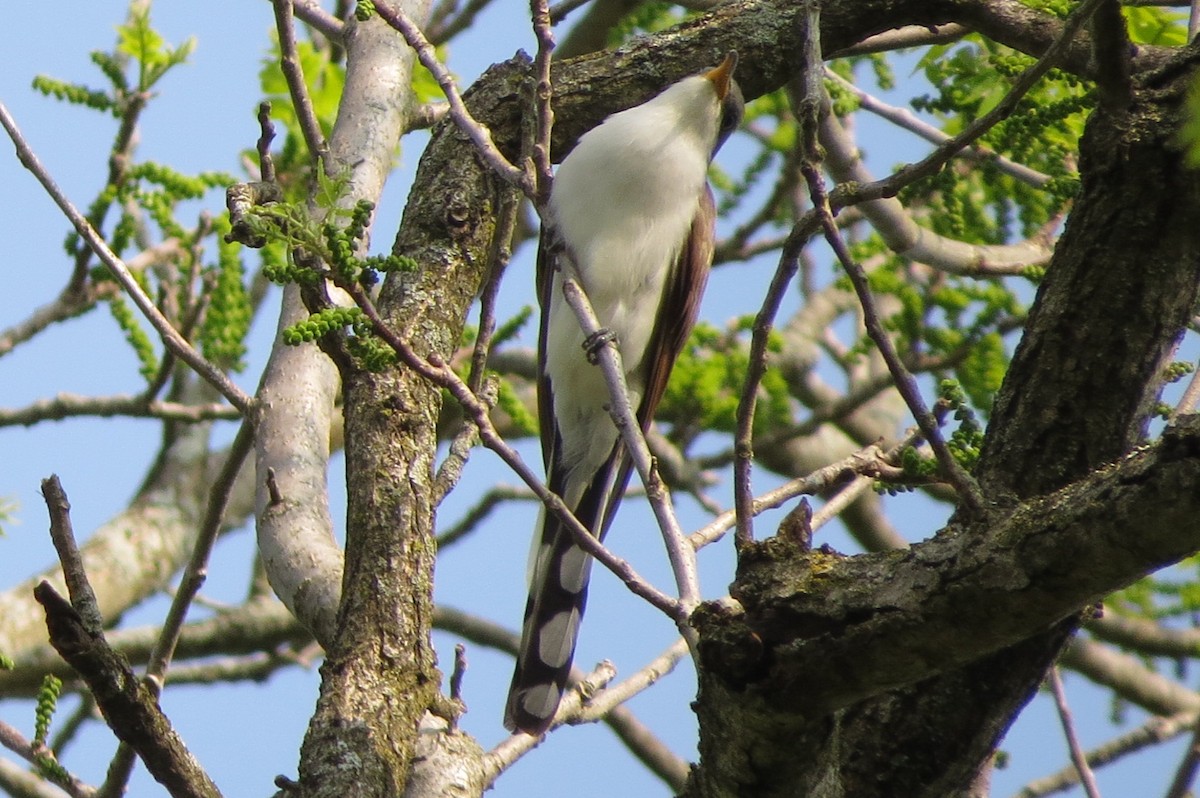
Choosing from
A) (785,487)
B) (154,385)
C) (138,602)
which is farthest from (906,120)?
(138,602)

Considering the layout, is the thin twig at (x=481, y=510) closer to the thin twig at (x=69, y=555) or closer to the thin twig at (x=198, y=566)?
the thin twig at (x=198, y=566)

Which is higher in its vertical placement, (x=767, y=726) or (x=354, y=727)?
(x=354, y=727)

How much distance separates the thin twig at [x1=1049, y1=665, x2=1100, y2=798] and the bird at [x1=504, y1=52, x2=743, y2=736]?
153 centimetres

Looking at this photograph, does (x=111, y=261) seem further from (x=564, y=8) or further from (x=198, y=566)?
(x=564, y=8)

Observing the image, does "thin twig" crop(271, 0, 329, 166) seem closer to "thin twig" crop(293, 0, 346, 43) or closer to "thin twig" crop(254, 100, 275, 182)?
"thin twig" crop(254, 100, 275, 182)

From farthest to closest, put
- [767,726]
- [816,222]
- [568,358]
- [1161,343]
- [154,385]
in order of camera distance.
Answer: [154,385] < [568,358] < [1161,343] < [816,222] < [767,726]

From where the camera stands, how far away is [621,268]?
4.82 meters

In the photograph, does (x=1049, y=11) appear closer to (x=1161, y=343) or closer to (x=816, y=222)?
(x=1161, y=343)

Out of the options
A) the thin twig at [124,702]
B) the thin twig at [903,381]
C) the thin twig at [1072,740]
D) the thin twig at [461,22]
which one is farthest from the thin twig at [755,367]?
the thin twig at [461,22]

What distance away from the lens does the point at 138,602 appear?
7.09 meters

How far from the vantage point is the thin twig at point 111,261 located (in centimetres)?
327

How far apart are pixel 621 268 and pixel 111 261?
1.97 metres

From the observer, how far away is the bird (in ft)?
15.3

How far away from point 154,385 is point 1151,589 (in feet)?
15.1
